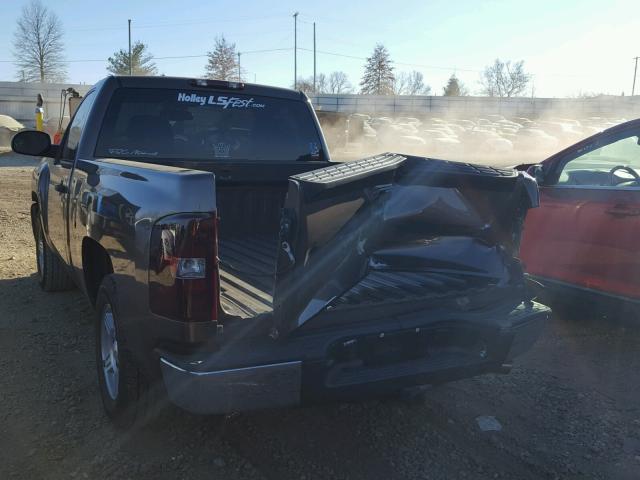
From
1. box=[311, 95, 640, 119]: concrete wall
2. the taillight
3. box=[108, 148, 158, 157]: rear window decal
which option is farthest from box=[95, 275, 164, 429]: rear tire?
box=[311, 95, 640, 119]: concrete wall

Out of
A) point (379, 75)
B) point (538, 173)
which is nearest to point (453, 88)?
point (379, 75)

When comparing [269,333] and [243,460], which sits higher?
[269,333]

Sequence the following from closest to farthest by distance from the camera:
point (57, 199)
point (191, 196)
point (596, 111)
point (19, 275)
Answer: point (191, 196)
point (57, 199)
point (19, 275)
point (596, 111)

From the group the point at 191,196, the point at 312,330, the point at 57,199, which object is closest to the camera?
the point at 191,196

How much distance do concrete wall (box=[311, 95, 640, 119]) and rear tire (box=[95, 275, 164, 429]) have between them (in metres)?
47.9

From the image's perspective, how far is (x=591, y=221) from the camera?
179 inches

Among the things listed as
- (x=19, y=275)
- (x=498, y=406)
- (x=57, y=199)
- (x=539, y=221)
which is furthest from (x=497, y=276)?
(x=19, y=275)

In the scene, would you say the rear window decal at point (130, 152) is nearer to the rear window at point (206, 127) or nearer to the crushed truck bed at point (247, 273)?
the rear window at point (206, 127)

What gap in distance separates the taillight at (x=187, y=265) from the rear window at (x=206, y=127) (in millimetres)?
1799

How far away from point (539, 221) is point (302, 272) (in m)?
3.29

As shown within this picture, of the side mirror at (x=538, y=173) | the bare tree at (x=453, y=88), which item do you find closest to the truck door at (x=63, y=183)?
the side mirror at (x=538, y=173)

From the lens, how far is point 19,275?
638 cm

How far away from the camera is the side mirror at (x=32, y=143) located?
436cm

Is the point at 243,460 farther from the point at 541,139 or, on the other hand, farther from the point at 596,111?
the point at 596,111
